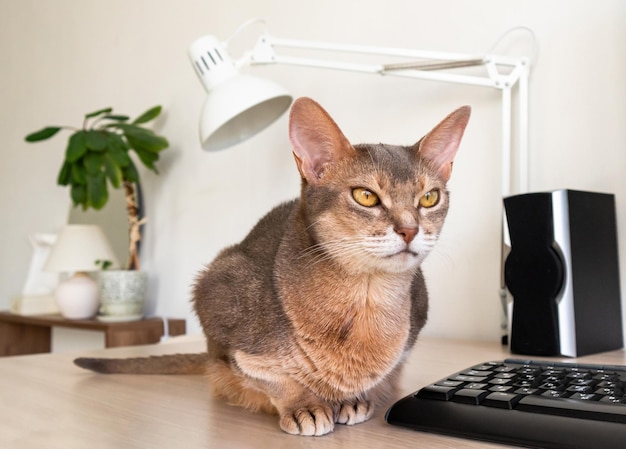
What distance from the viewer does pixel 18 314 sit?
2.31 meters

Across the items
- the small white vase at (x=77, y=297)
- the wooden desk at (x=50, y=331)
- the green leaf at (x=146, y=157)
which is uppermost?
the green leaf at (x=146, y=157)

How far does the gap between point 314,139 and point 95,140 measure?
1.39 meters

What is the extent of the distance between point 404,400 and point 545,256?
0.49m

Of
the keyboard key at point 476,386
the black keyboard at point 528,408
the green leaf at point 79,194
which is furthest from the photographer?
the green leaf at point 79,194

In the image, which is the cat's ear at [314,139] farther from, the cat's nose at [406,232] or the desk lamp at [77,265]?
the desk lamp at [77,265]

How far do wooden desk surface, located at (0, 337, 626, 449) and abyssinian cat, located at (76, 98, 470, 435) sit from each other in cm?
4

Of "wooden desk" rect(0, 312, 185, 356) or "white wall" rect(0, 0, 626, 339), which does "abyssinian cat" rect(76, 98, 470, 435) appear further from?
"wooden desk" rect(0, 312, 185, 356)

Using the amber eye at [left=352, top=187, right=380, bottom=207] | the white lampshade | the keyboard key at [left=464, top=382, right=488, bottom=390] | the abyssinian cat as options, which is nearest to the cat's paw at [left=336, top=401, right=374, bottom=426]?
the abyssinian cat

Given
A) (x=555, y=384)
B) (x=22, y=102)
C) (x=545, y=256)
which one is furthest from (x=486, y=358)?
(x=22, y=102)

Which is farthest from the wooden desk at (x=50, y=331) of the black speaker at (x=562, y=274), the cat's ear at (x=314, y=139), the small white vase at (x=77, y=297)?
the cat's ear at (x=314, y=139)

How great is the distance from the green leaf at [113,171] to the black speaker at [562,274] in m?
1.26

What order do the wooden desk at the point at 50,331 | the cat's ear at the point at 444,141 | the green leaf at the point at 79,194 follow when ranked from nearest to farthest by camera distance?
the cat's ear at the point at 444,141 → the wooden desk at the point at 50,331 → the green leaf at the point at 79,194

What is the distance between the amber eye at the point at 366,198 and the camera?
662 millimetres

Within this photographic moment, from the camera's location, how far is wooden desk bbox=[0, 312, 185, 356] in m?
Answer: 1.86
